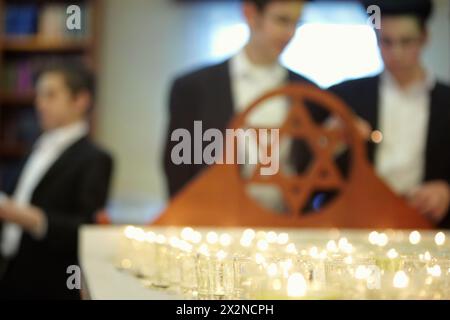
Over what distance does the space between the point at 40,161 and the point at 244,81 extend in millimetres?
613

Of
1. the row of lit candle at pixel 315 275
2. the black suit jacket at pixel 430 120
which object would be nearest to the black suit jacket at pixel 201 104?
the black suit jacket at pixel 430 120

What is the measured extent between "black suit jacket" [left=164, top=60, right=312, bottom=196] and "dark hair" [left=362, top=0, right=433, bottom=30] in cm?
27

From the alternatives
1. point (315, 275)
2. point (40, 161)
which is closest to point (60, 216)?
point (40, 161)

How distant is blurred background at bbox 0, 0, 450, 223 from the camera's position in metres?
4.19

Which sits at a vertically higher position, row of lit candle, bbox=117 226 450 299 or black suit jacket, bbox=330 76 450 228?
black suit jacket, bbox=330 76 450 228

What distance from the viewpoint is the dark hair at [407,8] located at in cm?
219

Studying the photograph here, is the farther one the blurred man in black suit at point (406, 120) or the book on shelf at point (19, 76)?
the book on shelf at point (19, 76)

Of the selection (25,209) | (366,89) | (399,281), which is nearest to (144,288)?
(399,281)

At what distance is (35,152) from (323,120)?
0.83 meters

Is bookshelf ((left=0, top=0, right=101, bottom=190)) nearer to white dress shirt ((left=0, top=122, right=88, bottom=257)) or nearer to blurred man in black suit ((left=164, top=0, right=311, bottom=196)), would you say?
white dress shirt ((left=0, top=122, right=88, bottom=257))

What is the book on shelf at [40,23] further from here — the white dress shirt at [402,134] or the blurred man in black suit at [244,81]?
the white dress shirt at [402,134]

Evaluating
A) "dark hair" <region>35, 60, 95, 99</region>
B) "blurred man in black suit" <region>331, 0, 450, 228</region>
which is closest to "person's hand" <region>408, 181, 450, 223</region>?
"blurred man in black suit" <region>331, 0, 450, 228</region>

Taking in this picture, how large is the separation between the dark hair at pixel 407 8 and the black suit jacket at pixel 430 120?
189mm

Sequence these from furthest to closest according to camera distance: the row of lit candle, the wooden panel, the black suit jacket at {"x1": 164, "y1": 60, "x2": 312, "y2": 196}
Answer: the black suit jacket at {"x1": 164, "y1": 60, "x2": 312, "y2": 196}, the wooden panel, the row of lit candle
